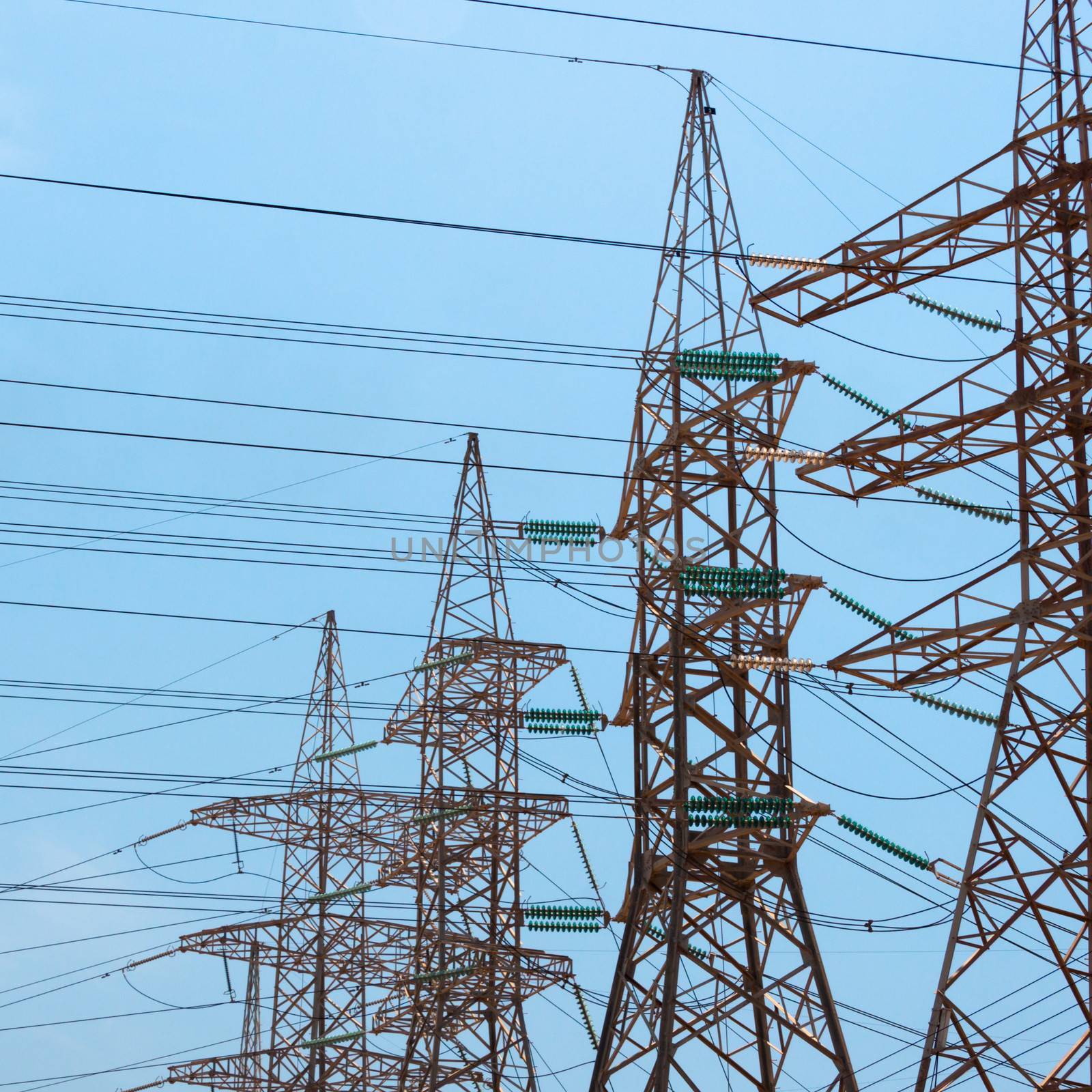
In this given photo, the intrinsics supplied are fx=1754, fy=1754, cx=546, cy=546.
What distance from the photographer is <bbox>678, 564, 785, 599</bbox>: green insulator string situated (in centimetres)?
2414

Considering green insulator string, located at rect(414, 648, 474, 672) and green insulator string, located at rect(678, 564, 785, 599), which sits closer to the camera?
green insulator string, located at rect(678, 564, 785, 599)

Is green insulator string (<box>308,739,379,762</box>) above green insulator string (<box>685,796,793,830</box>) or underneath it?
above

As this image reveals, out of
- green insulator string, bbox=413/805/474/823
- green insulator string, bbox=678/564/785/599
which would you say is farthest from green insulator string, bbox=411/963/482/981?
green insulator string, bbox=678/564/785/599

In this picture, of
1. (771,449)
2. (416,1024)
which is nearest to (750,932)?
(771,449)

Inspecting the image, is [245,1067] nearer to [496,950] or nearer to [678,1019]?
[496,950]

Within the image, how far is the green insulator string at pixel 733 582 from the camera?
79.2 feet

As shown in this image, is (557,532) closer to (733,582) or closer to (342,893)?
(733,582)

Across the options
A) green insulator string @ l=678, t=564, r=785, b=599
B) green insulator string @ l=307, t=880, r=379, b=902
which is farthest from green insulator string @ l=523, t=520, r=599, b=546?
green insulator string @ l=307, t=880, r=379, b=902

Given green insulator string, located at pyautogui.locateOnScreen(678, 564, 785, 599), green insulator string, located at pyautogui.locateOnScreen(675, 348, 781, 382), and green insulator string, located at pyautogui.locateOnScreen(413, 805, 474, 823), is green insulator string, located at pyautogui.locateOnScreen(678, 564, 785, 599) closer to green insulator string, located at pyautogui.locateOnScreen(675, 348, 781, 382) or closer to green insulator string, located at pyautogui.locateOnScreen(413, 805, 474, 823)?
green insulator string, located at pyautogui.locateOnScreen(675, 348, 781, 382)

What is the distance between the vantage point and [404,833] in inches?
1645

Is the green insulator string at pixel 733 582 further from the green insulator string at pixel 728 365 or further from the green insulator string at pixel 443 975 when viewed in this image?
the green insulator string at pixel 443 975

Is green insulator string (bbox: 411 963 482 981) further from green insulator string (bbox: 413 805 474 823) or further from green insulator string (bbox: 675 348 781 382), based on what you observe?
green insulator string (bbox: 675 348 781 382)

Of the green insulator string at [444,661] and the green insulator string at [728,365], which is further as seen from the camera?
the green insulator string at [444,661]

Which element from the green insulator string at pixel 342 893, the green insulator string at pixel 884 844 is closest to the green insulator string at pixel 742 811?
the green insulator string at pixel 884 844
